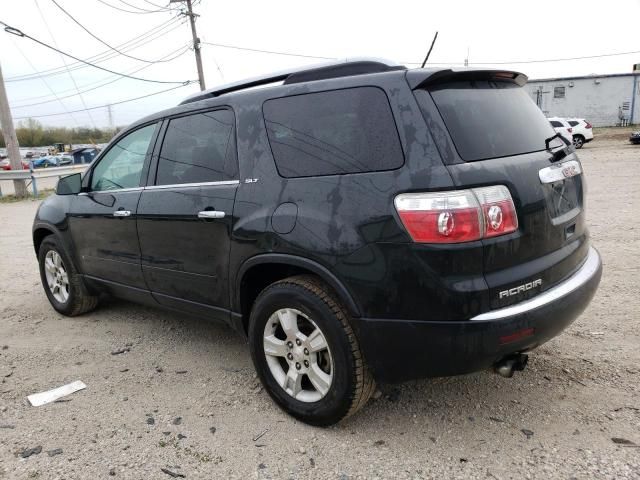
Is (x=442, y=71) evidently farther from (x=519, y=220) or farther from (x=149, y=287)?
(x=149, y=287)

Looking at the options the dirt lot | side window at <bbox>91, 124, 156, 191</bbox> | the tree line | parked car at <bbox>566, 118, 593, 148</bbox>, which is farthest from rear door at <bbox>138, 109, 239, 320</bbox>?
the tree line

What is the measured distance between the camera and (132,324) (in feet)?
14.8

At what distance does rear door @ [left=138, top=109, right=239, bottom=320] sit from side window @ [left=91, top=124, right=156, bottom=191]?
25 cm

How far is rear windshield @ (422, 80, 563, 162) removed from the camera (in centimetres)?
238

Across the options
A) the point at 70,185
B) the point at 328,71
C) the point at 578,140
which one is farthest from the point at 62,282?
the point at 578,140

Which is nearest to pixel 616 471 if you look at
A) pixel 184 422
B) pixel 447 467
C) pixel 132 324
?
pixel 447 467

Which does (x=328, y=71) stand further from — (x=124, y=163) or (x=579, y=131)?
(x=579, y=131)

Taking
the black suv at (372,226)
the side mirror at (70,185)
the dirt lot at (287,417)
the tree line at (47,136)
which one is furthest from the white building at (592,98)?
the tree line at (47,136)

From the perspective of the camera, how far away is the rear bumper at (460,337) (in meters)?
2.23

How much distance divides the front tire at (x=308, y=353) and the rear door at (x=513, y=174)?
2.50ft

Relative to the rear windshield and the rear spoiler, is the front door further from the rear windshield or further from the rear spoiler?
the rear windshield

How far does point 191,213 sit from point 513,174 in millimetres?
1925

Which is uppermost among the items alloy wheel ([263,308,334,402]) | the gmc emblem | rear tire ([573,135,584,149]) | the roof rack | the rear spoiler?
the roof rack

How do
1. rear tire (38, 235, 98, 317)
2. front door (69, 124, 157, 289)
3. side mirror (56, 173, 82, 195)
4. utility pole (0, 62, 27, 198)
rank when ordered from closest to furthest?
1. front door (69, 124, 157, 289)
2. side mirror (56, 173, 82, 195)
3. rear tire (38, 235, 98, 317)
4. utility pole (0, 62, 27, 198)
